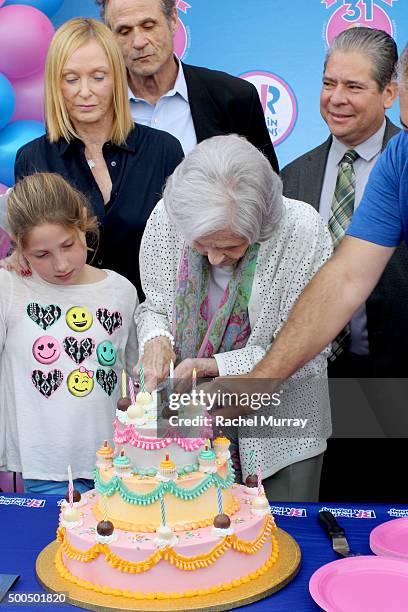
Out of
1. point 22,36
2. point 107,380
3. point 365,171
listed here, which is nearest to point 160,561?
point 107,380

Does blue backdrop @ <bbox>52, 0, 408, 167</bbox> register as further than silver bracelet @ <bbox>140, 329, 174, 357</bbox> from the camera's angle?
Yes

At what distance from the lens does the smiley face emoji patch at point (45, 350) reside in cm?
259

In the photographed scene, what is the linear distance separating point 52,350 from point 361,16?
2664 millimetres

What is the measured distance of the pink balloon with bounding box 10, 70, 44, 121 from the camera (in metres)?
4.34

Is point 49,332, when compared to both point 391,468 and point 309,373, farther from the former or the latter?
point 391,468

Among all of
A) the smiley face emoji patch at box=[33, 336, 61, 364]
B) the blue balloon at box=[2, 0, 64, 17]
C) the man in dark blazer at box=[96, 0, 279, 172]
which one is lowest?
the smiley face emoji patch at box=[33, 336, 61, 364]

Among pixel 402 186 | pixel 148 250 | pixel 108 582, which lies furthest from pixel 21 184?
pixel 108 582

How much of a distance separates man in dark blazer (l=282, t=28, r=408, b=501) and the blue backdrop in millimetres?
1091

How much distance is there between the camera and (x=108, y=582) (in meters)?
1.79

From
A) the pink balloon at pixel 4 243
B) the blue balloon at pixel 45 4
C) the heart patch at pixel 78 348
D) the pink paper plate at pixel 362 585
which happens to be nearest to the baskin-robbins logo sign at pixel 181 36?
the blue balloon at pixel 45 4

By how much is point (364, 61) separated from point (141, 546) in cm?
208

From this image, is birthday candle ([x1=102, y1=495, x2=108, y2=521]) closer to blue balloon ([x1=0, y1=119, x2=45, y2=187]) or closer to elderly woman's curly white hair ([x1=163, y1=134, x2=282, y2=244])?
elderly woman's curly white hair ([x1=163, y1=134, x2=282, y2=244])

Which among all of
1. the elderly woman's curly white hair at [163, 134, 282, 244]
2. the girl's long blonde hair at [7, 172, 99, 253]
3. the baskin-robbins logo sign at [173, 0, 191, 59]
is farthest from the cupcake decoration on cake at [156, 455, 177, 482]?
the baskin-robbins logo sign at [173, 0, 191, 59]

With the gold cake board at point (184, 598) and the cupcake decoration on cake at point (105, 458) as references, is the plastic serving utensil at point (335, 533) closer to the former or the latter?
the gold cake board at point (184, 598)
